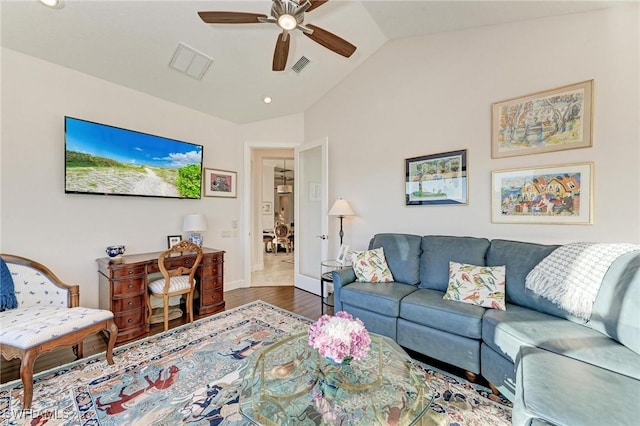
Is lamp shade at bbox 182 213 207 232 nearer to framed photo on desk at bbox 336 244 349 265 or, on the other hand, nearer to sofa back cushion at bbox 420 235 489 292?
framed photo on desk at bbox 336 244 349 265

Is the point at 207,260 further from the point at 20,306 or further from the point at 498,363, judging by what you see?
the point at 498,363

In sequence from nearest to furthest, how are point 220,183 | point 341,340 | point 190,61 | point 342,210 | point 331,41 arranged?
1. point 341,340
2. point 331,41
3. point 190,61
4. point 342,210
5. point 220,183

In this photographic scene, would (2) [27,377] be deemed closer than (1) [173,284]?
Yes

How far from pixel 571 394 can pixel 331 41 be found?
9.06 feet

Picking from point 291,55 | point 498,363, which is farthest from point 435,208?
point 291,55

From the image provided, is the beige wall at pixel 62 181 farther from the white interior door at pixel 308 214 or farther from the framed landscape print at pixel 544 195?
the framed landscape print at pixel 544 195

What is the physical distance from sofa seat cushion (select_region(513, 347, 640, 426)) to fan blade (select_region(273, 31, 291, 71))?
279 centimetres

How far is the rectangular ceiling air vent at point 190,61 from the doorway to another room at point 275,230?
7.85 feet

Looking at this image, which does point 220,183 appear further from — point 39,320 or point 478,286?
point 478,286

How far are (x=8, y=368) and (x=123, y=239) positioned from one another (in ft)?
4.62

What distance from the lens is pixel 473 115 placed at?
280 centimetres

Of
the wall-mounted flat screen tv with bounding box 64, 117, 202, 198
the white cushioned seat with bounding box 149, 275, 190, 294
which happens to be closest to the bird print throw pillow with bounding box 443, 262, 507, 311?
the white cushioned seat with bounding box 149, 275, 190, 294

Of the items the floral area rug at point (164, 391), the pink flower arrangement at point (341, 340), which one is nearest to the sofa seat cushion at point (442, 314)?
the floral area rug at point (164, 391)

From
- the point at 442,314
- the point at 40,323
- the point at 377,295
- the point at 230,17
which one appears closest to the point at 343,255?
the point at 377,295
